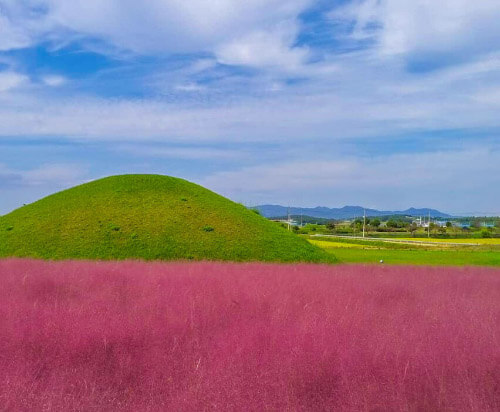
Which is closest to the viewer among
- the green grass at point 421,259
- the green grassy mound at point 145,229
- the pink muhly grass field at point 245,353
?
the pink muhly grass field at point 245,353

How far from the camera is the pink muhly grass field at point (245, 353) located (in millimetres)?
4445

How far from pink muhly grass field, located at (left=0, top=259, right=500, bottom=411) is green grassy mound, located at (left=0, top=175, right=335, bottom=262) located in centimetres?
1293

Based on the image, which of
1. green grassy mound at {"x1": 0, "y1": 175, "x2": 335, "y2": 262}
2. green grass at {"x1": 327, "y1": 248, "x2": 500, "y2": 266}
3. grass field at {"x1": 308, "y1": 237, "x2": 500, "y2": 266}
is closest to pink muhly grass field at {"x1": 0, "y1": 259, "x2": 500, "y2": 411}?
green grassy mound at {"x1": 0, "y1": 175, "x2": 335, "y2": 262}

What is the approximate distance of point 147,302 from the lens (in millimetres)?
7719

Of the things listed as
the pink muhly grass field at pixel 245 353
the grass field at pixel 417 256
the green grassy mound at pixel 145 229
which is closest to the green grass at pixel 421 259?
the grass field at pixel 417 256

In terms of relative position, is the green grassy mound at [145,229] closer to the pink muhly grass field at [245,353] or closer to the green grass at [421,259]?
the green grass at [421,259]

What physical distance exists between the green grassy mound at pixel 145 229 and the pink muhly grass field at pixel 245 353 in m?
12.9

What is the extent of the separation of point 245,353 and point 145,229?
59.8 feet

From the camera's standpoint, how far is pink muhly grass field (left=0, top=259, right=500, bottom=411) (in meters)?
4.45

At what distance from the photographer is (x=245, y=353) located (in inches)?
204

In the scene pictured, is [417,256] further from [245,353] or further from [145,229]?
[245,353]

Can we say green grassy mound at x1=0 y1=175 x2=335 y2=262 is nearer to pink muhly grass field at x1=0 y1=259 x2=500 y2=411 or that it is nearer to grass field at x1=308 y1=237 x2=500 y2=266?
grass field at x1=308 y1=237 x2=500 y2=266

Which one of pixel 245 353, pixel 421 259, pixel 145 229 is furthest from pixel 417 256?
pixel 245 353

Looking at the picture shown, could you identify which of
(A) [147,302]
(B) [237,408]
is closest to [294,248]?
(A) [147,302]
